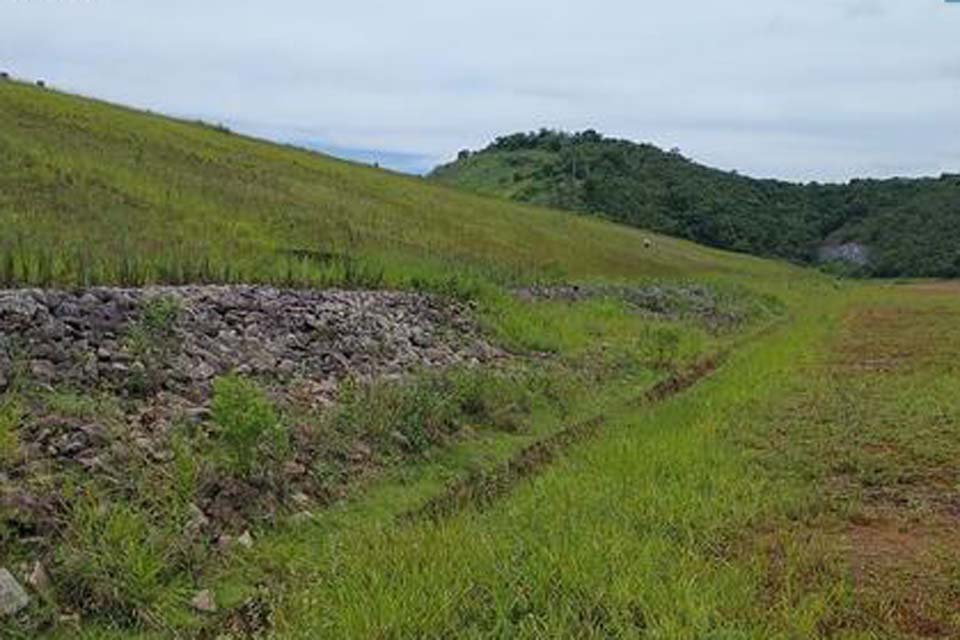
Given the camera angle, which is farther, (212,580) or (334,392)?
(334,392)

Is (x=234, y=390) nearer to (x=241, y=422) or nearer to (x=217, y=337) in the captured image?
(x=241, y=422)

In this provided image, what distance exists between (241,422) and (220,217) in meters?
21.7

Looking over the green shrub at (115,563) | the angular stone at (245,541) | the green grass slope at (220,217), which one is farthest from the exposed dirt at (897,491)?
the green grass slope at (220,217)

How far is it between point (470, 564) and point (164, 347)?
6160 millimetres

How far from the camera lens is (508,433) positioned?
44.8 ft

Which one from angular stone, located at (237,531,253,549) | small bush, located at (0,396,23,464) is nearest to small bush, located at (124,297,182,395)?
small bush, located at (0,396,23,464)

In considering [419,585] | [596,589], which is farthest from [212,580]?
[596,589]

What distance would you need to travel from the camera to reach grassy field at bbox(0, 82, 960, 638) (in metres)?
6.73

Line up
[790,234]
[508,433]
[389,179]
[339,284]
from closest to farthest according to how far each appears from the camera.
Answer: [508,433]
[339,284]
[389,179]
[790,234]

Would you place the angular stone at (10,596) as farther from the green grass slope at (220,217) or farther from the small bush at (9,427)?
the green grass slope at (220,217)

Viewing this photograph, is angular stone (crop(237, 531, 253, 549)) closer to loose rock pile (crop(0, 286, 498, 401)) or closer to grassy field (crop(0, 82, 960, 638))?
grassy field (crop(0, 82, 960, 638))

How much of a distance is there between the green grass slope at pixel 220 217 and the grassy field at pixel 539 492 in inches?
6.9

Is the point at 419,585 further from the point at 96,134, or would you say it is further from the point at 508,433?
the point at 96,134

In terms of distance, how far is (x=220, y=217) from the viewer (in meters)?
29.5
